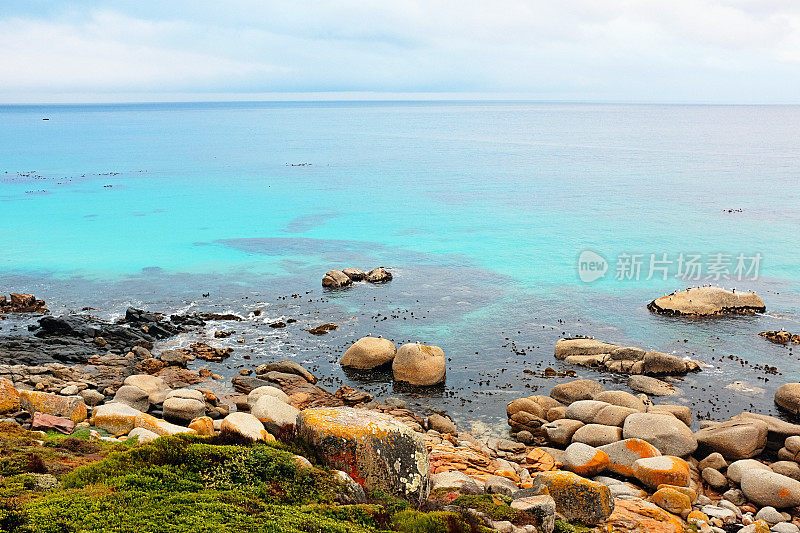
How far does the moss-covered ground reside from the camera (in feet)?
37.6

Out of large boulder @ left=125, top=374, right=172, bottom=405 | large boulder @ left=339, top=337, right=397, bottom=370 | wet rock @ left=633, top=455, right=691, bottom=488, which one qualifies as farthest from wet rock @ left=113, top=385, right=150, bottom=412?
wet rock @ left=633, top=455, right=691, bottom=488

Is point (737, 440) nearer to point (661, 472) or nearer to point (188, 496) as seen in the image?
point (661, 472)

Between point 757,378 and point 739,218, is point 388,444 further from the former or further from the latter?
point 739,218

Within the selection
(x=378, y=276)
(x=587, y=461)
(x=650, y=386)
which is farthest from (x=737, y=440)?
(x=378, y=276)

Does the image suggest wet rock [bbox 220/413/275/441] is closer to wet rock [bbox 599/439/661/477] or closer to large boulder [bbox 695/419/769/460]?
wet rock [bbox 599/439/661/477]

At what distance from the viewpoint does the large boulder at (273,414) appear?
68.1ft

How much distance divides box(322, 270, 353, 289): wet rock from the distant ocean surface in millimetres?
1161

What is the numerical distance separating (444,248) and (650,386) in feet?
109

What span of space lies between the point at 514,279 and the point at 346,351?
21.2 metres

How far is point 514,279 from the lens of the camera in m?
52.9

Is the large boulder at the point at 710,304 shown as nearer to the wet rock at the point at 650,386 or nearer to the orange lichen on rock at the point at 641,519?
the wet rock at the point at 650,386

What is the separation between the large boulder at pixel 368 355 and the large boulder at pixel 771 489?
18.9 meters

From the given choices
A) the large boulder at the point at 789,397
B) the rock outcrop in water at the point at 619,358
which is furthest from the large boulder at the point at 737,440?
the rock outcrop in water at the point at 619,358

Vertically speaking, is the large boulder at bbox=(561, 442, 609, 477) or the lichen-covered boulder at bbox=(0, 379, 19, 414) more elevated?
the lichen-covered boulder at bbox=(0, 379, 19, 414)
